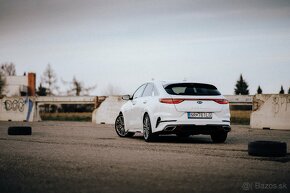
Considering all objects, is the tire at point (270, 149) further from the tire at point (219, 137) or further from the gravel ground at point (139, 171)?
the tire at point (219, 137)

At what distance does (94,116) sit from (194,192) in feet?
68.8

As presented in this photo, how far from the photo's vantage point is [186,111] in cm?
1172

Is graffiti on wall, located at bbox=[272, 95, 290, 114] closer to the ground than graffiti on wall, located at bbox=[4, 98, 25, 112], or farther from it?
farther from it

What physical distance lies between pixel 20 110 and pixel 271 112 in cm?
1587

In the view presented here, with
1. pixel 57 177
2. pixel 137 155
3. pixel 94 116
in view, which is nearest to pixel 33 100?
pixel 94 116

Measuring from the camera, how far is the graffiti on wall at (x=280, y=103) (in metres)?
19.0

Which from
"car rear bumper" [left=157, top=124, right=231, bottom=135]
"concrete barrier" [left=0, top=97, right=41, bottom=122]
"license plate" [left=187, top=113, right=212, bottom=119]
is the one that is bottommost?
"concrete barrier" [left=0, top=97, right=41, bottom=122]

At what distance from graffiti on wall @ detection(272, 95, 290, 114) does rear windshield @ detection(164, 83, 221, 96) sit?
7.59 meters

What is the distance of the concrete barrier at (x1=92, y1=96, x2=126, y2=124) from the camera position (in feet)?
81.5

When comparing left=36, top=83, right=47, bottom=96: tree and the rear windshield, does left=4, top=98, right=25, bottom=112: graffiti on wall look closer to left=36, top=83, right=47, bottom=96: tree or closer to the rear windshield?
the rear windshield

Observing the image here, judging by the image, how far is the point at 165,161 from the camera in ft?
25.8

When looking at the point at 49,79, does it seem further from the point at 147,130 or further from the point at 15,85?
the point at 147,130

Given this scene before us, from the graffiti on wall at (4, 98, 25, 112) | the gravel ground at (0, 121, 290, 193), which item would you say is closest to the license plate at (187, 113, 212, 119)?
A: the gravel ground at (0, 121, 290, 193)

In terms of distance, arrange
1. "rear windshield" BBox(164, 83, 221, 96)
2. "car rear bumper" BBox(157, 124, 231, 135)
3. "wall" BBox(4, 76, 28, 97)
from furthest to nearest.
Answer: "wall" BBox(4, 76, 28, 97), "rear windshield" BBox(164, 83, 221, 96), "car rear bumper" BBox(157, 124, 231, 135)
